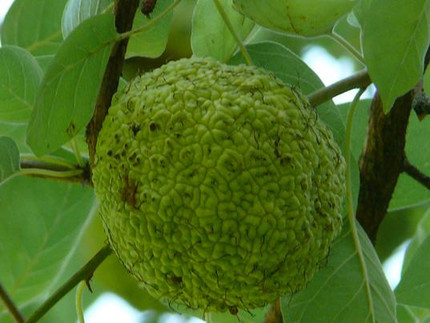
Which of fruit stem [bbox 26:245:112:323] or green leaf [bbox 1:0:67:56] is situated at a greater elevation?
green leaf [bbox 1:0:67:56]

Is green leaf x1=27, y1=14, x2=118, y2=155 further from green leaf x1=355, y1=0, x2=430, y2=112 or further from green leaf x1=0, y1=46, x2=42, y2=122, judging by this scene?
Answer: green leaf x1=355, y1=0, x2=430, y2=112

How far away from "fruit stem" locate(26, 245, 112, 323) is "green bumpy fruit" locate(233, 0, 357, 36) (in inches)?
17.5

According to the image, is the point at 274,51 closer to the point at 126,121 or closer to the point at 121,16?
the point at 121,16

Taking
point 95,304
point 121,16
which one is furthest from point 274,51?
point 95,304

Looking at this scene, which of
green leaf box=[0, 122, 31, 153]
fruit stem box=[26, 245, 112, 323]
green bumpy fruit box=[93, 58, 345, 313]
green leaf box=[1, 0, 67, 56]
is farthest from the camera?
green leaf box=[1, 0, 67, 56]

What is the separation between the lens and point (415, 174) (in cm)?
189

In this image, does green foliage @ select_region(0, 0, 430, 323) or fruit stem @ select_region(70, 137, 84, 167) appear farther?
fruit stem @ select_region(70, 137, 84, 167)

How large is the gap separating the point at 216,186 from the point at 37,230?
3.10ft

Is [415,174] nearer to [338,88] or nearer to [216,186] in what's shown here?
[338,88]

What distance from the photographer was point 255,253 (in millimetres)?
1315

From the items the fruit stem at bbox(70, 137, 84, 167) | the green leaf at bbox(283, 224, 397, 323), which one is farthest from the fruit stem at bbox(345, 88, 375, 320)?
the fruit stem at bbox(70, 137, 84, 167)

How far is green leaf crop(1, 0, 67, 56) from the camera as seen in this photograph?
2.06 m

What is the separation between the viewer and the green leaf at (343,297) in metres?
1.53

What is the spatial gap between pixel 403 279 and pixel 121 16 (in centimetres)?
81
